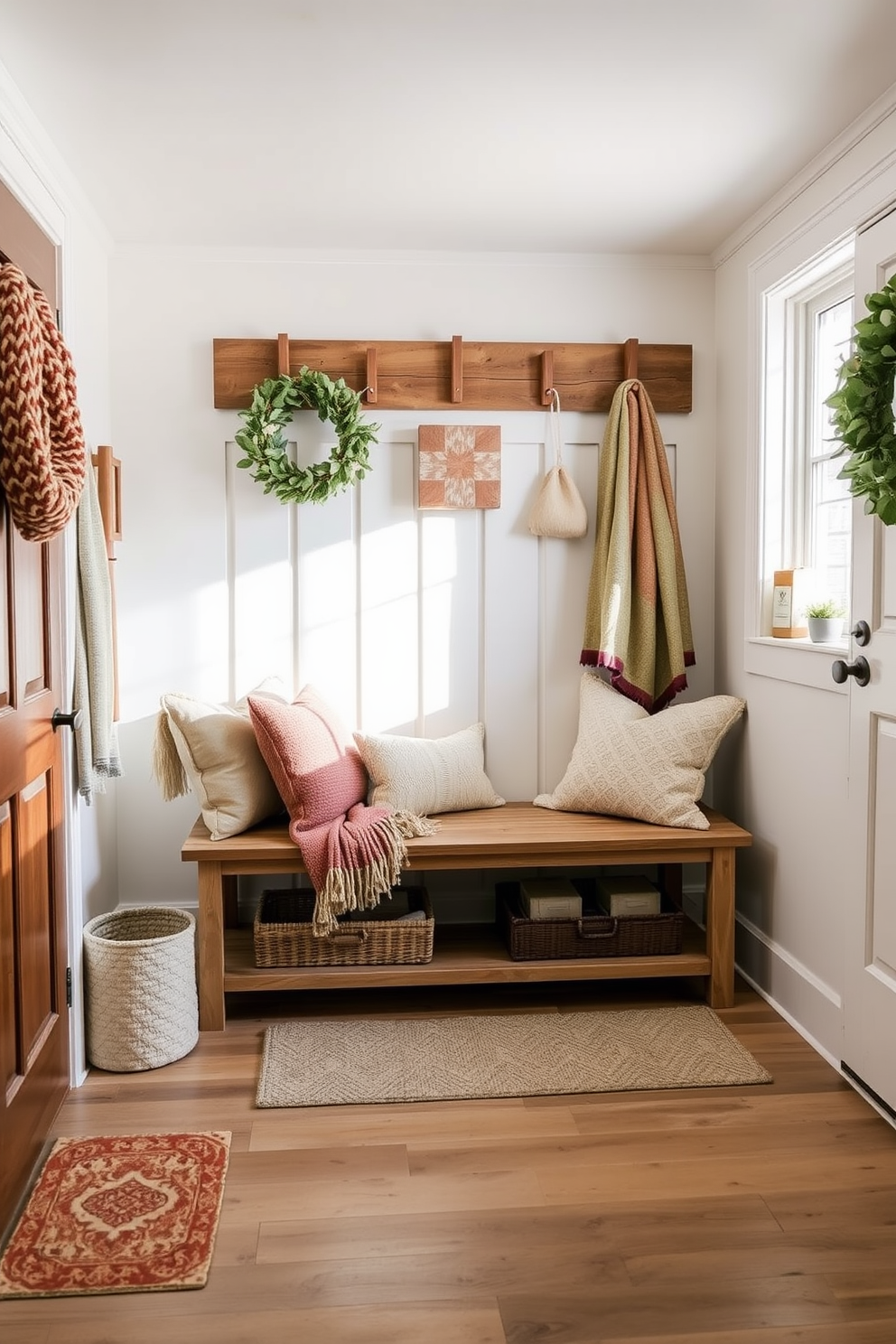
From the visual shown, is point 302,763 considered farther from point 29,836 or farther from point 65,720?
point 29,836

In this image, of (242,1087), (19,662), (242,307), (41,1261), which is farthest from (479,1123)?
(242,307)

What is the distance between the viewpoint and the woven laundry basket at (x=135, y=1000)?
2.70 metres

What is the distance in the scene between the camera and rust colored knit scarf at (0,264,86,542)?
1.91 m

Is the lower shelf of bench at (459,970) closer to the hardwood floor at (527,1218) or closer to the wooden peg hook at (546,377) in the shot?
the hardwood floor at (527,1218)

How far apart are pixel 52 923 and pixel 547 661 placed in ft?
6.02

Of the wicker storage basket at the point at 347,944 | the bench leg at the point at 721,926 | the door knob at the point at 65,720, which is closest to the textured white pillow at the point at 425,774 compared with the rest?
the wicker storage basket at the point at 347,944

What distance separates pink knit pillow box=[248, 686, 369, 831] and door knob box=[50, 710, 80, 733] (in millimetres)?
564

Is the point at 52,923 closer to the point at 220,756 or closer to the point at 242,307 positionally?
the point at 220,756

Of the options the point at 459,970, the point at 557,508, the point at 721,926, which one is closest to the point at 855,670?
the point at 721,926

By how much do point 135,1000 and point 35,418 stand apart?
151 cm

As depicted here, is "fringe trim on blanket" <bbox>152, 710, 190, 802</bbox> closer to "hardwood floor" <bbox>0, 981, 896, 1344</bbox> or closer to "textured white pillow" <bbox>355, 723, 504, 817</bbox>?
"textured white pillow" <bbox>355, 723, 504, 817</bbox>

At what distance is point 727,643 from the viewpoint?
11.7 feet

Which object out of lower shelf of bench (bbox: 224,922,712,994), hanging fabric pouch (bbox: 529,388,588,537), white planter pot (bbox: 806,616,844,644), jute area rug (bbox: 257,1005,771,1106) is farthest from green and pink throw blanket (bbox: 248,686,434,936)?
white planter pot (bbox: 806,616,844,644)

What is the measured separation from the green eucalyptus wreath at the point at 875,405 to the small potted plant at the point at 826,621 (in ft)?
2.09
